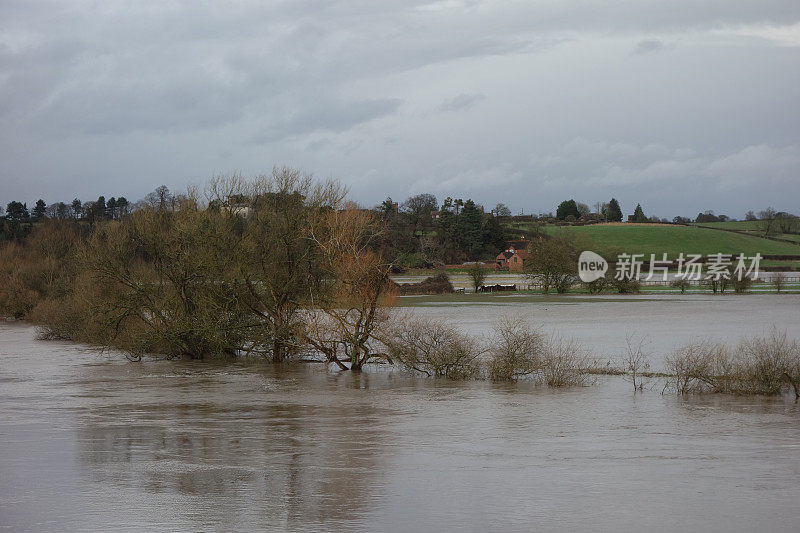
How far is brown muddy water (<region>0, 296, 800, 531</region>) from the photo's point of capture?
12.1 m

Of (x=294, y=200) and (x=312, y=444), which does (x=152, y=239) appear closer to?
(x=294, y=200)

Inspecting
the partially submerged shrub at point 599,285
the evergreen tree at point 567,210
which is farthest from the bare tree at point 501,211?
the partially submerged shrub at point 599,285

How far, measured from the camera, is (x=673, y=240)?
14275 cm

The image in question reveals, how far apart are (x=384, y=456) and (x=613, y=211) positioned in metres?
186

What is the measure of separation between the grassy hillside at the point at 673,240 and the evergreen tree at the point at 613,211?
32.9m

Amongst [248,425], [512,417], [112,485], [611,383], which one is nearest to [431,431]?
[512,417]

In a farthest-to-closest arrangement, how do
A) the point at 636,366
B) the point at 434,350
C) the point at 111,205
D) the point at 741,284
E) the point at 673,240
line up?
the point at 111,205 → the point at 673,240 → the point at 741,284 → the point at 434,350 → the point at 636,366

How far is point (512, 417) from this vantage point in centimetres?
2059

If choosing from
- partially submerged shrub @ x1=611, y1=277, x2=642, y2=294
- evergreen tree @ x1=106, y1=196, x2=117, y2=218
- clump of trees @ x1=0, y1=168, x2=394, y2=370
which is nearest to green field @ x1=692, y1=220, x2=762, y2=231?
partially submerged shrub @ x1=611, y1=277, x2=642, y2=294

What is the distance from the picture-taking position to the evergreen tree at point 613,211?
191975 mm

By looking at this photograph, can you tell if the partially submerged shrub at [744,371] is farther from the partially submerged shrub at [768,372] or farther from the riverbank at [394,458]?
the riverbank at [394,458]

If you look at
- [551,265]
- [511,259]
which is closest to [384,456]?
[551,265]

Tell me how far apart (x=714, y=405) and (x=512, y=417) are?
224 inches

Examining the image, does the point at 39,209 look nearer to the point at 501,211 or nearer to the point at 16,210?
the point at 16,210
